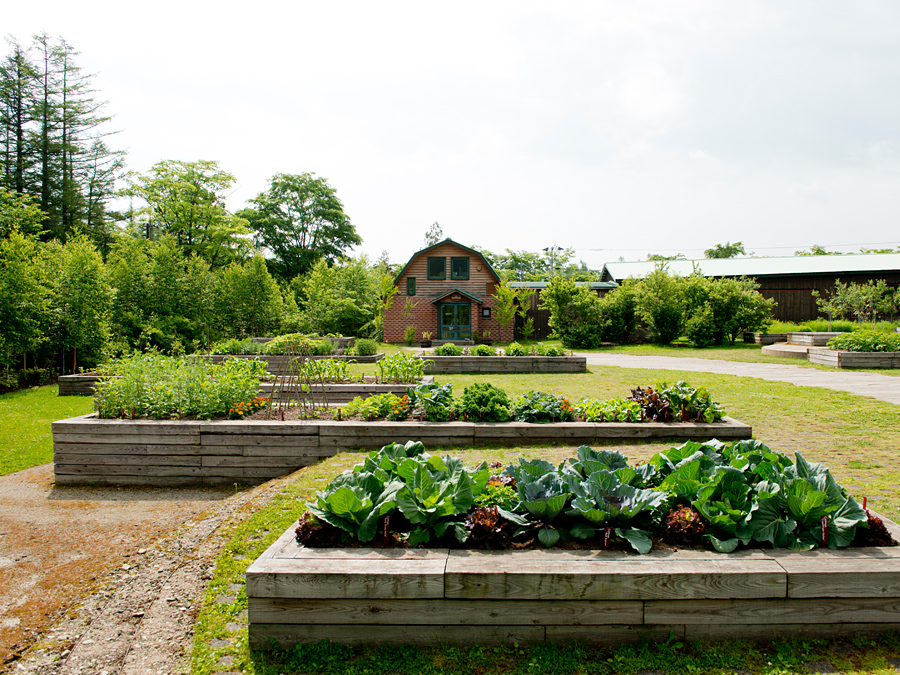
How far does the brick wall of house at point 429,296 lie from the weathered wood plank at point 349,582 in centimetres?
2392

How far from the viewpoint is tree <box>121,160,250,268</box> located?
2927cm

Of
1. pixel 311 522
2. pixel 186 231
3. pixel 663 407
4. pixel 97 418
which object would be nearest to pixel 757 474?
pixel 311 522

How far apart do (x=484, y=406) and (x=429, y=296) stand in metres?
21.0

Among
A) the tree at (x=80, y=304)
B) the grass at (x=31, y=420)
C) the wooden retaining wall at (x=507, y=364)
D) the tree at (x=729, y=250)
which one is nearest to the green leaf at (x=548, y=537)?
the grass at (x=31, y=420)

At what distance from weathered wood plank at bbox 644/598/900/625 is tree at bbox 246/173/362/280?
129 ft

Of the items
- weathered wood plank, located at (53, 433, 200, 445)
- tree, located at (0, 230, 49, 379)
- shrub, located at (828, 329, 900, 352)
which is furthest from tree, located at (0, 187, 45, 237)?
shrub, located at (828, 329, 900, 352)

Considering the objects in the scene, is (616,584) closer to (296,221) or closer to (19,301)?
(19,301)

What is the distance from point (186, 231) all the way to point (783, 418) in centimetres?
3175

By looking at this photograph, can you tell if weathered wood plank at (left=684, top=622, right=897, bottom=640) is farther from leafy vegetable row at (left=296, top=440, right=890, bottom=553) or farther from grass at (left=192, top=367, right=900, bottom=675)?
leafy vegetable row at (left=296, top=440, right=890, bottom=553)

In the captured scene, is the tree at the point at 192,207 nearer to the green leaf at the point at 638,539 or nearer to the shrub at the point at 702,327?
the shrub at the point at 702,327

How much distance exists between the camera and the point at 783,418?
22.3 feet

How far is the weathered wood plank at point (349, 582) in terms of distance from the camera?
2.21 metres

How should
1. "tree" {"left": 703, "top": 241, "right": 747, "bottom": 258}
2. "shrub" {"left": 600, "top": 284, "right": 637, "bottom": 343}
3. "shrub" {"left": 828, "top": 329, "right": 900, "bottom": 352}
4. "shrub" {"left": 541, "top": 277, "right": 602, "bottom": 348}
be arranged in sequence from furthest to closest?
"tree" {"left": 703, "top": 241, "right": 747, "bottom": 258} → "shrub" {"left": 600, "top": 284, "right": 637, "bottom": 343} → "shrub" {"left": 541, "top": 277, "right": 602, "bottom": 348} → "shrub" {"left": 828, "top": 329, "right": 900, "bottom": 352}

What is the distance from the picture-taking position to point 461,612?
223 cm
